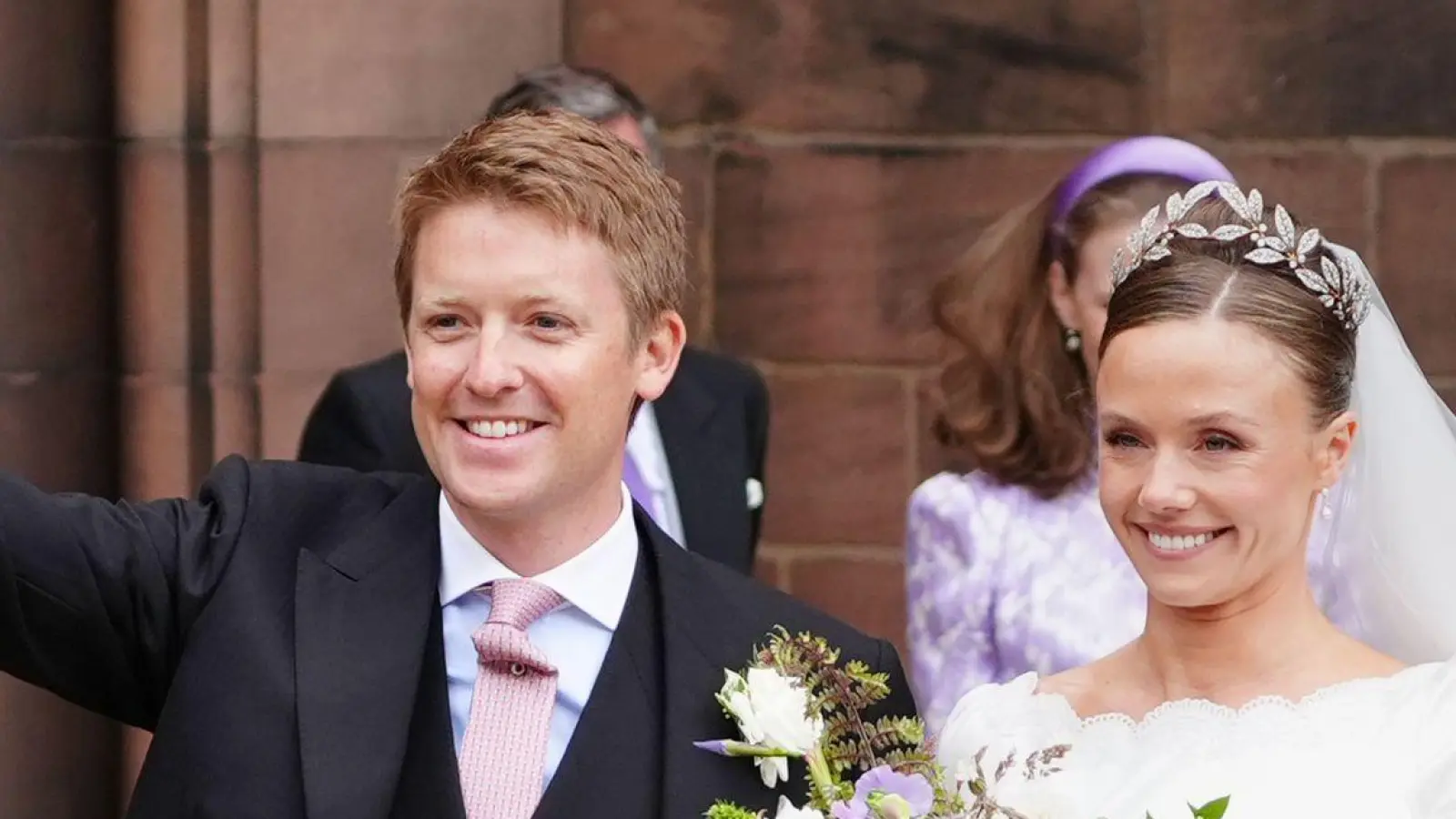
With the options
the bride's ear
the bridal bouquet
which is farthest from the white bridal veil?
the bridal bouquet

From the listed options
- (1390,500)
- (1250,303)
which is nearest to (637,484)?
(1390,500)

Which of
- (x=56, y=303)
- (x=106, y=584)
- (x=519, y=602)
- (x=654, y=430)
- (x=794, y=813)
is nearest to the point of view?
(x=794, y=813)

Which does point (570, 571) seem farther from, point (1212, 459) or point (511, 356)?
point (1212, 459)

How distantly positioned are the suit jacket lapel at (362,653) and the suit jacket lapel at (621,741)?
0.20 m

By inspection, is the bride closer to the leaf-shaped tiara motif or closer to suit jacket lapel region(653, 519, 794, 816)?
the leaf-shaped tiara motif

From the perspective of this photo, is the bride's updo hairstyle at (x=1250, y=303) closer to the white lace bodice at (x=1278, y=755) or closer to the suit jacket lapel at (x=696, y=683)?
the white lace bodice at (x=1278, y=755)

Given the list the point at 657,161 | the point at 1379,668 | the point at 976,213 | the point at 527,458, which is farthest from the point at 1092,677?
the point at 976,213

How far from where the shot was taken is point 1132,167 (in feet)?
14.8

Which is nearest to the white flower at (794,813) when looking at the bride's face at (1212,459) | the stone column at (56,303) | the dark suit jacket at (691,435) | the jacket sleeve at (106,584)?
the bride's face at (1212,459)

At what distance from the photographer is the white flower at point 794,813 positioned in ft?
8.73

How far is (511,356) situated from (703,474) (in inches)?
80.2

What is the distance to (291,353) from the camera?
557 centimetres

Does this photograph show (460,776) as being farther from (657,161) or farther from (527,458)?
(657,161)

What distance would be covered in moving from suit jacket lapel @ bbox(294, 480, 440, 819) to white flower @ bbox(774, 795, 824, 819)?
454 mm
